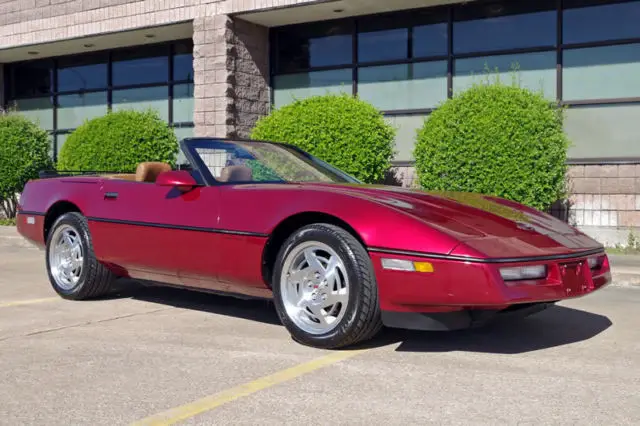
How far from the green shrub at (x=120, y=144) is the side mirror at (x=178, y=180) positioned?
972 centimetres

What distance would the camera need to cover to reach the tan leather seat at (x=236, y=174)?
5.49m

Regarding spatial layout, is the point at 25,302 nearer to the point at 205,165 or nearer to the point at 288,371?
the point at 205,165

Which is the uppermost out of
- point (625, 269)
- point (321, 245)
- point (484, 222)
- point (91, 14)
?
point (91, 14)

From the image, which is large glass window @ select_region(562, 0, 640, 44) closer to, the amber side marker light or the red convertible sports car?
the red convertible sports car

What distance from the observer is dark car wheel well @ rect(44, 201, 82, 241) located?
6.68 metres

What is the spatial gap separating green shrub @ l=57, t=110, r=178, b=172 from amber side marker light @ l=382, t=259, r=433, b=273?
11.3 meters

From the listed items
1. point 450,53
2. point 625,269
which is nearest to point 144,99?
point 450,53

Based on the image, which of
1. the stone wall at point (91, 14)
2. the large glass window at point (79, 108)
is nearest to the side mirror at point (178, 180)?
the stone wall at point (91, 14)

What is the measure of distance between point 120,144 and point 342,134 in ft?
15.7

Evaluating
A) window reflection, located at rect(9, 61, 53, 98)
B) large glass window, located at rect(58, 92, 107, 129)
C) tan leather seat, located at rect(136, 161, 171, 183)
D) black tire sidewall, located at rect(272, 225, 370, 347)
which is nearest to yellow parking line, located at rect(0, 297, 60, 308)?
tan leather seat, located at rect(136, 161, 171, 183)

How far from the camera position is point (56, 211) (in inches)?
270

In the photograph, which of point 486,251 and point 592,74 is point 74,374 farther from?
point 592,74

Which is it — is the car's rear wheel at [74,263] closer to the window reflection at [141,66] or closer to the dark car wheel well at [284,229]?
the dark car wheel well at [284,229]

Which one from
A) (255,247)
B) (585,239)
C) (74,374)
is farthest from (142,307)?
(585,239)
